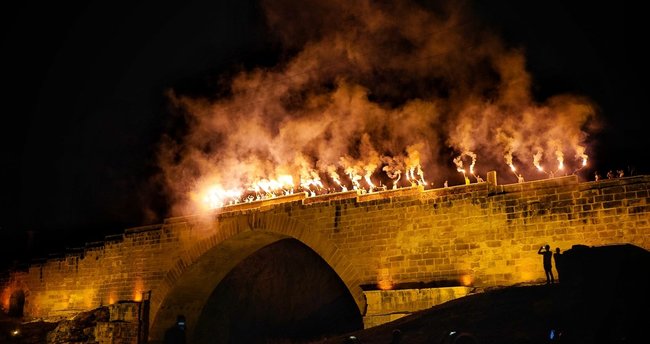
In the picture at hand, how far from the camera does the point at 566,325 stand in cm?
875

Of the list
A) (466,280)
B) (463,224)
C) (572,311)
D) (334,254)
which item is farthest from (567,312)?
(334,254)

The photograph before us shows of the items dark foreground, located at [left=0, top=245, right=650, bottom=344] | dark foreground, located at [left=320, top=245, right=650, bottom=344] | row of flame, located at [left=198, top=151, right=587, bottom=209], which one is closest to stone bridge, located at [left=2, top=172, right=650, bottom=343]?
row of flame, located at [left=198, top=151, right=587, bottom=209]

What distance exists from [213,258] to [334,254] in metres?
5.36

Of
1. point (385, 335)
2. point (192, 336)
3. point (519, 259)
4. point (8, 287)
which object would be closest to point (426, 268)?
point (519, 259)

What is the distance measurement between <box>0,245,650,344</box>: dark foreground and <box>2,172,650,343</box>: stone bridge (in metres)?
2.71

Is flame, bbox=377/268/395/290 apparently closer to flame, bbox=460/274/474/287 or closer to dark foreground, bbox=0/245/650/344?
flame, bbox=460/274/474/287

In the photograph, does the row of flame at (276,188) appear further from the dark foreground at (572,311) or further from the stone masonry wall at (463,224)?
the dark foreground at (572,311)

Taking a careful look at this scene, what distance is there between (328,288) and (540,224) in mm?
11307

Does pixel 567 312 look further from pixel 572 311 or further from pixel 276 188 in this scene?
pixel 276 188

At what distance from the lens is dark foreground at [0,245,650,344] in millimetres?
8078

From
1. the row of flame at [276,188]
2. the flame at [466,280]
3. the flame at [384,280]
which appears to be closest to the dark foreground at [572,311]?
the flame at [466,280]

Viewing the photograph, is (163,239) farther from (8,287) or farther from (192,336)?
(8,287)

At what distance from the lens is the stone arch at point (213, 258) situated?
17.7 meters

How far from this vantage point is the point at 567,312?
8.90 metres
